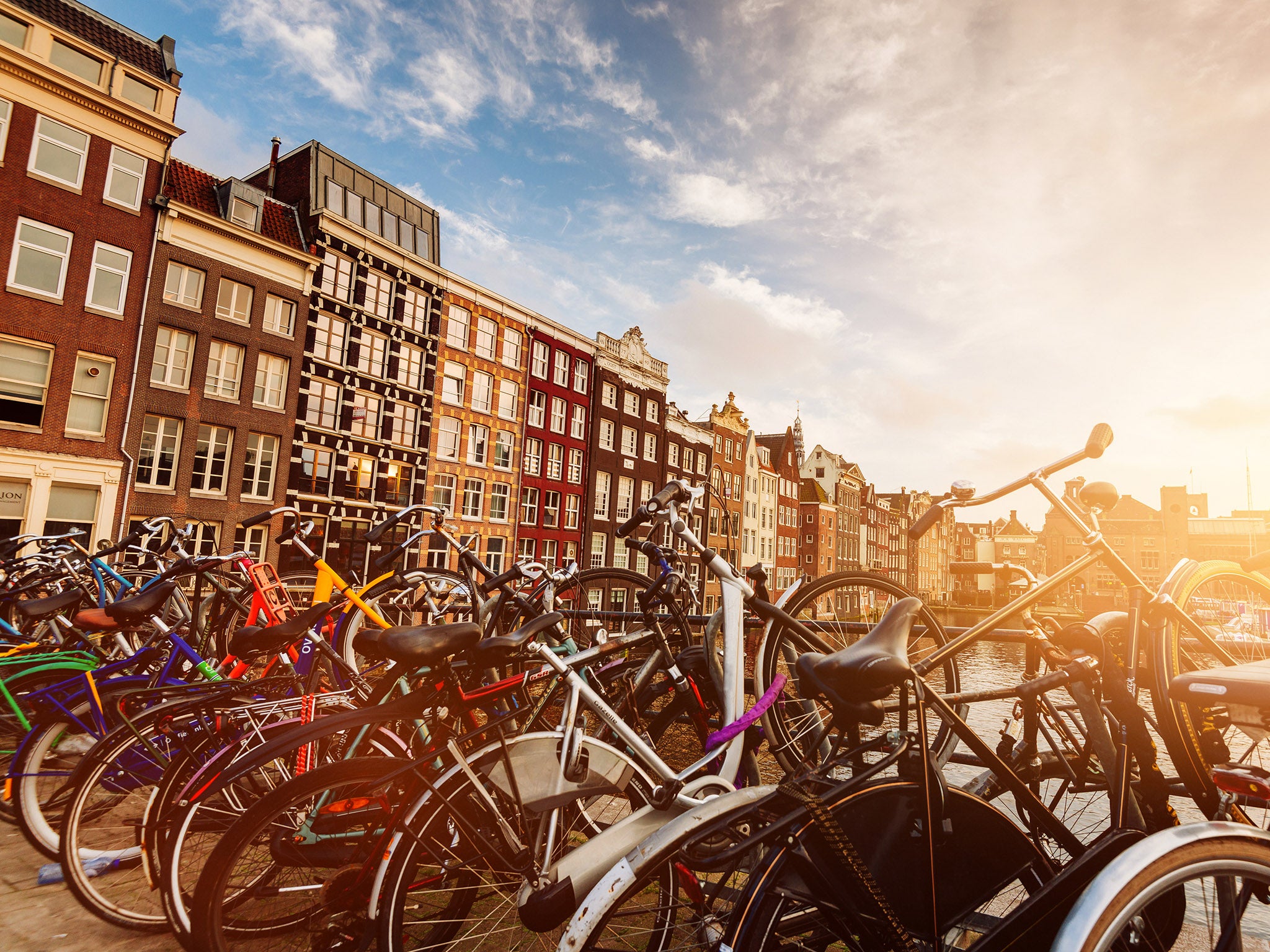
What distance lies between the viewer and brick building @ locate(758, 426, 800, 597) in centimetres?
5516

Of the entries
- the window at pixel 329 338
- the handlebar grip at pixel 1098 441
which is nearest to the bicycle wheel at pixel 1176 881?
the handlebar grip at pixel 1098 441

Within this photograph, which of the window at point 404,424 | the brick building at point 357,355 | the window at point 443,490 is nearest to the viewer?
the brick building at point 357,355

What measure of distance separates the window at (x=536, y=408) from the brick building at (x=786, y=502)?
83.2 ft

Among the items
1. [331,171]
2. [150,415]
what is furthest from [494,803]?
[331,171]

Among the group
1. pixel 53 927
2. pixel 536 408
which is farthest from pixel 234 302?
pixel 53 927

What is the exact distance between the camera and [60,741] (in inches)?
117

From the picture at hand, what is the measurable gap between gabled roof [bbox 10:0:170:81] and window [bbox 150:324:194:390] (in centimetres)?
778

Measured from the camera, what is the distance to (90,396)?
61.6ft

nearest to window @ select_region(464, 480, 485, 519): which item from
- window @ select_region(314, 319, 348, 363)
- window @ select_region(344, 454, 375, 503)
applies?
window @ select_region(344, 454, 375, 503)

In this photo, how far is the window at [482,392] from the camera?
31.5m

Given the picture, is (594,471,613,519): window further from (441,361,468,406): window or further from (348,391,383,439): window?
(348,391,383,439): window

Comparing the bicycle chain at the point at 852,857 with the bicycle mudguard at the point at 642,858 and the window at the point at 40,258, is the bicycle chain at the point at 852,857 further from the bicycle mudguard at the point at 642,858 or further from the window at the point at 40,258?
the window at the point at 40,258

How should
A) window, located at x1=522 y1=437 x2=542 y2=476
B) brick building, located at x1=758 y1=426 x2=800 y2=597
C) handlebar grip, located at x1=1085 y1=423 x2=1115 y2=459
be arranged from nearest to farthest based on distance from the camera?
handlebar grip, located at x1=1085 y1=423 x2=1115 y2=459, window, located at x1=522 y1=437 x2=542 y2=476, brick building, located at x1=758 y1=426 x2=800 y2=597

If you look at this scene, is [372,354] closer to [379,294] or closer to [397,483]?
[379,294]
